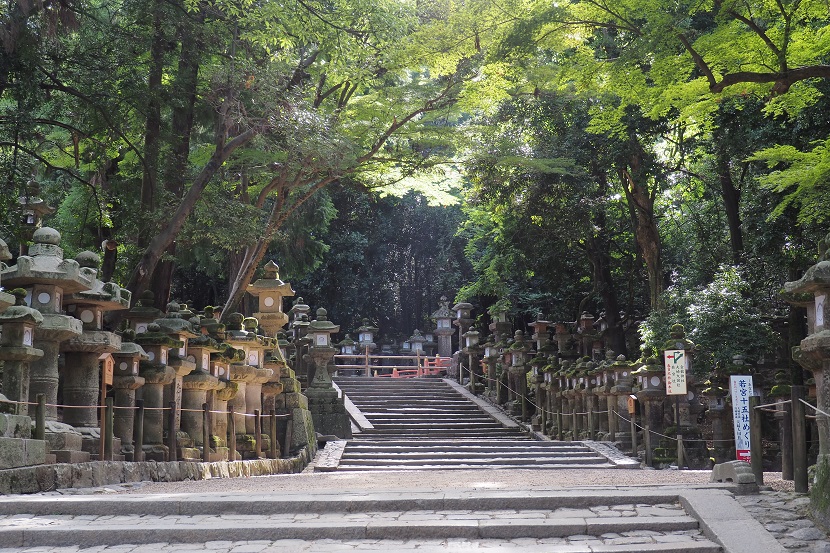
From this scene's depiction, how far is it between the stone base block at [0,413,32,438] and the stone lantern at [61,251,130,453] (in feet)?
4.33

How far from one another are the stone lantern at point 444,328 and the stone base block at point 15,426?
95.9ft

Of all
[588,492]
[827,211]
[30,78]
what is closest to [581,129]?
[827,211]

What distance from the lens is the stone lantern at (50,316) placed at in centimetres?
969

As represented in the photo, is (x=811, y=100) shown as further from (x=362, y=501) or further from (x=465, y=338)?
(x=465, y=338)

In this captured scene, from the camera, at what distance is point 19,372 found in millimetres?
9195

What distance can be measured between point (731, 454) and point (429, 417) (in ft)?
28.4

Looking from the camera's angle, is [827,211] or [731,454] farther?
[731,454]

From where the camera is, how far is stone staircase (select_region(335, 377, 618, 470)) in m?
17.8

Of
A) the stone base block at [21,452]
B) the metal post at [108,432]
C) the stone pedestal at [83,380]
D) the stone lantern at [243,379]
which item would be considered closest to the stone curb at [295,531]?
the stone base block at [21,452]

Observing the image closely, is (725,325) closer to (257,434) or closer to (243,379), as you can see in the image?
(257,434)

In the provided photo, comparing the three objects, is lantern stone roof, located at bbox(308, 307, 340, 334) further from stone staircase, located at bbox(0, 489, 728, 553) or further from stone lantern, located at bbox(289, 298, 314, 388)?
stone staircase, located at bbox(0, 489, 728, 553)

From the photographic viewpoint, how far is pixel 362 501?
7508 mm

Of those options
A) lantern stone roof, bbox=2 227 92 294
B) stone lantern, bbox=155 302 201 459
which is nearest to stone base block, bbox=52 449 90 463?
lantern stone roof, bbox=2 227 92 294

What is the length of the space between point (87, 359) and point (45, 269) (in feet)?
4.14
